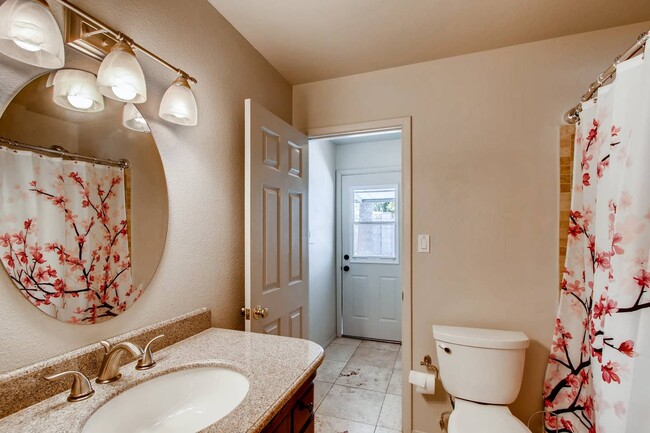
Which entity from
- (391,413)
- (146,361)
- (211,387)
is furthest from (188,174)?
(391,413)

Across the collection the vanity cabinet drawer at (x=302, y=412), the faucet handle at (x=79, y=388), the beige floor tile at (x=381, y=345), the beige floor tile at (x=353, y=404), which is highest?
the faucet handle at (x=79, y=388)

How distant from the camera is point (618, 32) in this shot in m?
1.65

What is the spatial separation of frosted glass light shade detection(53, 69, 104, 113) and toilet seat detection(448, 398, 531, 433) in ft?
6.29

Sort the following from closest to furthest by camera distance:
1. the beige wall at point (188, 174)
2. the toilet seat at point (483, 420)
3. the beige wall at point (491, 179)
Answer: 1. the beige wall at point (188, 174)
2. the toilet seat at point (483, 420)
3. the beige wall at point (491, 179)

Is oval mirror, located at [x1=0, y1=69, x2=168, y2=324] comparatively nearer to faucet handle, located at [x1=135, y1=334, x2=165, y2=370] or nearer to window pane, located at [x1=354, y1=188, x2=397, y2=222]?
faucet handle, located at [x1=135, y1=334, x2=165, y2=370]

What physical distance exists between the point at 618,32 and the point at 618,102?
3.41 feet

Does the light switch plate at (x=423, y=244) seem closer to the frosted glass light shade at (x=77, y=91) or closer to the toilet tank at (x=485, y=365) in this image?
the toilet tank at (x=485, y=365)

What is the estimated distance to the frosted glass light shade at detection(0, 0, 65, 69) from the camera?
0.72 m

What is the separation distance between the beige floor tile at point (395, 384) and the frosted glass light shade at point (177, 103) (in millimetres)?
2451

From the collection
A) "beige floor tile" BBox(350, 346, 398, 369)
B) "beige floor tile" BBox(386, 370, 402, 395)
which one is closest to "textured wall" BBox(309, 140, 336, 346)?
"beige floor tile" BBox(350, 346, 398, 369)

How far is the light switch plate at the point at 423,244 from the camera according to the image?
6.46 feet

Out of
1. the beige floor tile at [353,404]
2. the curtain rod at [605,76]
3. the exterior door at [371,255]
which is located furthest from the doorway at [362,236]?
the curtain rod at [605,76]

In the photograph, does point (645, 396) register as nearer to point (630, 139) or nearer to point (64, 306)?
point (630, 139)

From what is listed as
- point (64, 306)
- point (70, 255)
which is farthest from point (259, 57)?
point (64, 306)
